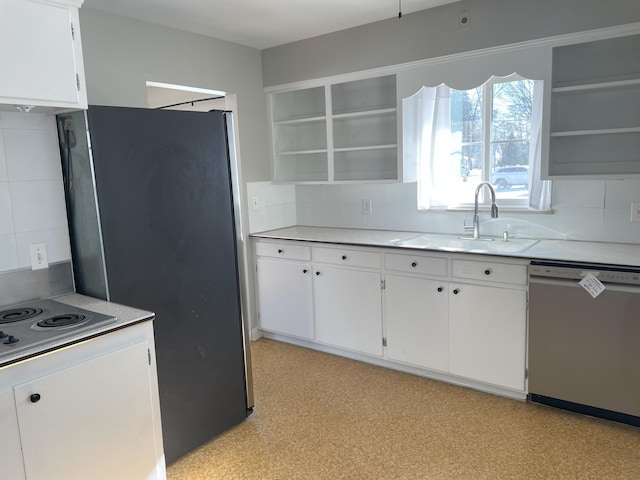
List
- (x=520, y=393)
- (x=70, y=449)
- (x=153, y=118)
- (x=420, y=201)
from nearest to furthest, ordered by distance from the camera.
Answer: (x=70, y=449) → (x=153, y=118) → (x=520, y=393) → (x=420, y=201)

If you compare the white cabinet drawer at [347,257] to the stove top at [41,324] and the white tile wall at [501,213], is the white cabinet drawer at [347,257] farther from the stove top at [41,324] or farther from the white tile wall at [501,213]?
the stove top at [41,324]

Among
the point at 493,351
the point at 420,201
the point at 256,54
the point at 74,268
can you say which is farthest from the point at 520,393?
the point at 256,54

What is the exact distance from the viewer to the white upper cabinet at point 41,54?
6.00ft

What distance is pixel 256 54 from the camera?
416cm

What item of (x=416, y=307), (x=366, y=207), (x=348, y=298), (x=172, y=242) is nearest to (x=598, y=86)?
(x=416, y=307)

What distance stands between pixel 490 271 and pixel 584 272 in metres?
0.51

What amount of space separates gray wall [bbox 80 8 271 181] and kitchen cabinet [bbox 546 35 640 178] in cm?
233

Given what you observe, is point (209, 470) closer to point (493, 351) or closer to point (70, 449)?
point (70, 449)

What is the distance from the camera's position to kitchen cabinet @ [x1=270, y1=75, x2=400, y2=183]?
3.89 metres

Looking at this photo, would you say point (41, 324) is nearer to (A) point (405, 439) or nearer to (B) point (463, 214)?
(A) point (405, 439)

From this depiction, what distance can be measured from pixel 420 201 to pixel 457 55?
1.12 meters

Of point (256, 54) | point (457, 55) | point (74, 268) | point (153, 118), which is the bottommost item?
point (74, 268)

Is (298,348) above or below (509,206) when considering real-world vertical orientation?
below

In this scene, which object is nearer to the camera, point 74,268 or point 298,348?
point 74,268
